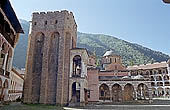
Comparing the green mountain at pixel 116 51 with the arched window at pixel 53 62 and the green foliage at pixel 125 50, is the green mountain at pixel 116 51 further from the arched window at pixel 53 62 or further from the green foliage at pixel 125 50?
the arched window at pixel 53 62

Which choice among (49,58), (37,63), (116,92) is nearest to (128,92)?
(116,92)

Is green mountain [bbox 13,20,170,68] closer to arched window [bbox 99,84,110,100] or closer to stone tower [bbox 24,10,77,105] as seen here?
arched window [bbox 99,84,110,100]

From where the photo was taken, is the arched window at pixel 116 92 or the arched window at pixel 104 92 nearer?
the arched window at pixel 116 92

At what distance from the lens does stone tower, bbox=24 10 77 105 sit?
2766 cm

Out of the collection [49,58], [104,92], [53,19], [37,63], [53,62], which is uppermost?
[53,19]

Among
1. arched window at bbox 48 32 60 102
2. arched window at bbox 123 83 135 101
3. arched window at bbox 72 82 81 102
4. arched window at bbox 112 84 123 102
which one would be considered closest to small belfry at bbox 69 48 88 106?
arched window at bbox 72 82 81 102

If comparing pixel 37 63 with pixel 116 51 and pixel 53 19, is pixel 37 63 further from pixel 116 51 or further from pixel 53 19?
pixel 116 51

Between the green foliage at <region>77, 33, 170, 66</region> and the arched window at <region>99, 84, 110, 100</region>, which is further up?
the green foliage at <region>77, 33, 170, 66</region>

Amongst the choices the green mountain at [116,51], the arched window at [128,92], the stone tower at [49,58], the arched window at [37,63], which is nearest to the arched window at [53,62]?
the stone tower at [49,58]

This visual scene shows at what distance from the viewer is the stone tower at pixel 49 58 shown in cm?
2766

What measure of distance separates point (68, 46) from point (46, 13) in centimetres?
798

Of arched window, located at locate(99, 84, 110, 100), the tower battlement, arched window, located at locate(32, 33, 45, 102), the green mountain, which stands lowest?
arched window, located at locate(99, 84, 110, 100)

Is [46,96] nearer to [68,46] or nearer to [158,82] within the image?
[68,46]

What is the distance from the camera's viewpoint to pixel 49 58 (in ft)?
96.9
